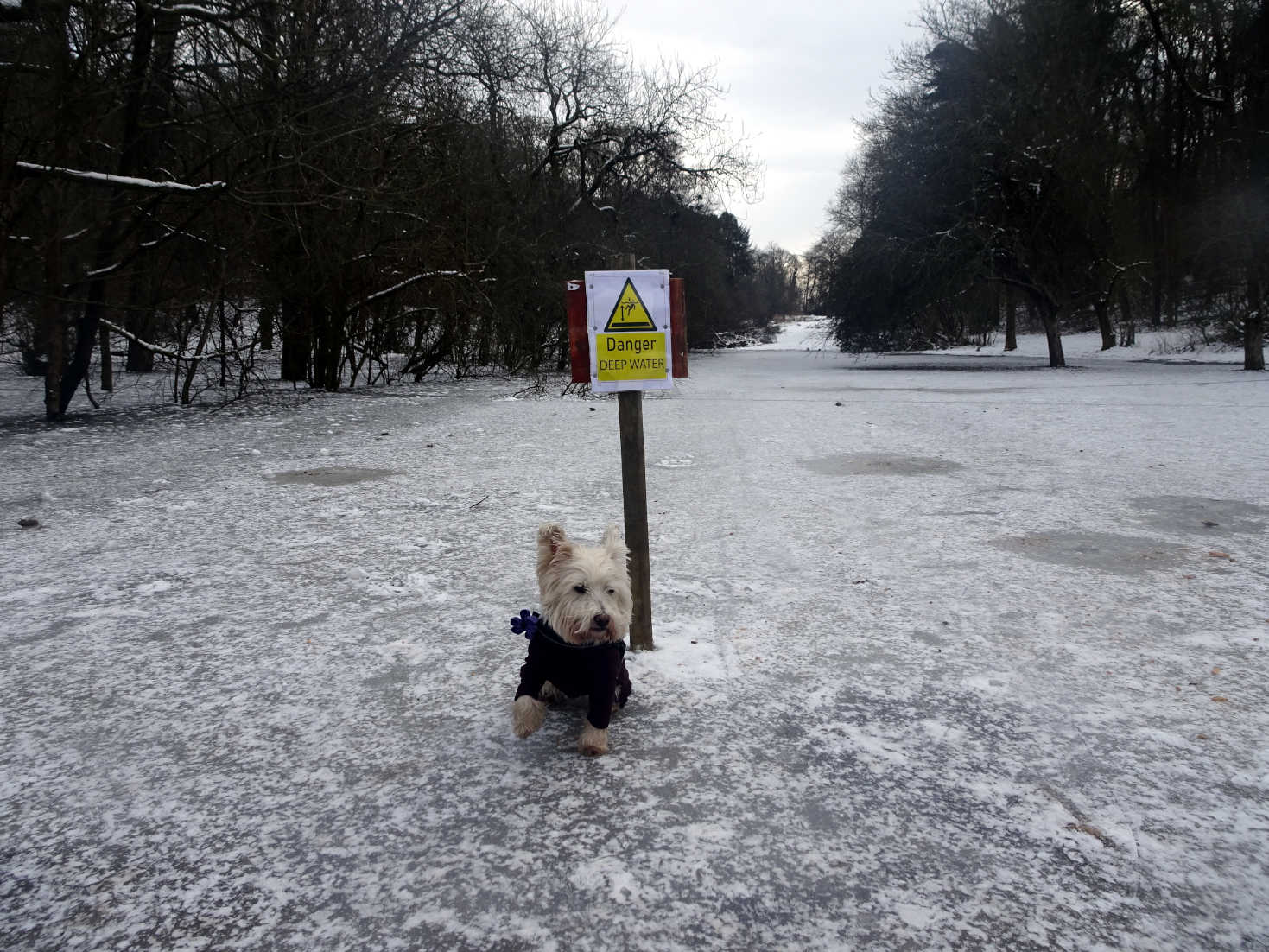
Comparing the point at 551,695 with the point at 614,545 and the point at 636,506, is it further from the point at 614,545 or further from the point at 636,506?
the point at 636,506

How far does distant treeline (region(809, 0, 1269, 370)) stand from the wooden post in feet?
71.6

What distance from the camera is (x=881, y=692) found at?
133 inches

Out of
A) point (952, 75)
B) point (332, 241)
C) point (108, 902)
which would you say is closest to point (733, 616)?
point (108, 902)

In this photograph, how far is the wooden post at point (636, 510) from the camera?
3717mm

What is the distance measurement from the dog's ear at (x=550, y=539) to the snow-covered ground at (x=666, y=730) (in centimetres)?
71

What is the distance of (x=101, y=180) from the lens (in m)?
10.1

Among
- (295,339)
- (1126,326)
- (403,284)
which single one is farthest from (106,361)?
(1126,326)

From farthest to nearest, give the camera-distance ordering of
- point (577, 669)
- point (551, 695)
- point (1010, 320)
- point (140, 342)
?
point (1010, 320), point (140, 342), point (551, 695), point (577, 669)

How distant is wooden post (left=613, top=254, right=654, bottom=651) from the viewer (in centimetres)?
372

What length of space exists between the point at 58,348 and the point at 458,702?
1171cm

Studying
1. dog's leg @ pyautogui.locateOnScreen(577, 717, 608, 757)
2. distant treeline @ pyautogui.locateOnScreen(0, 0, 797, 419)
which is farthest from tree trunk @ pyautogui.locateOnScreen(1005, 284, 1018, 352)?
dog's leg @ pyautogui.locateOnScreen(577, 717, 608, 757)

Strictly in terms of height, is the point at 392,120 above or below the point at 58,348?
above

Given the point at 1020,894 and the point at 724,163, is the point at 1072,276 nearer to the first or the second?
the point at 724,163

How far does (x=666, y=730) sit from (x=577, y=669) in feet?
1.55
